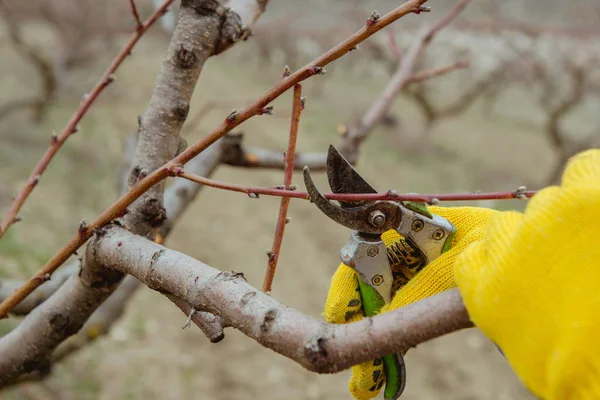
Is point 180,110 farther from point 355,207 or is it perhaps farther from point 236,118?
point 355,207

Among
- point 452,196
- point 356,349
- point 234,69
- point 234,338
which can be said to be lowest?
point 234,338

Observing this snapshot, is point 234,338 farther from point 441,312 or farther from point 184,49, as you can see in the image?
point 441,312

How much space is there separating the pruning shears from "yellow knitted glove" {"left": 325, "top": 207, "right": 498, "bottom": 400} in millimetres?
17

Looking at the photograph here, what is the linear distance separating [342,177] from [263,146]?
8.23 meters

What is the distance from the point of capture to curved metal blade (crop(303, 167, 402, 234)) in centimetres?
68

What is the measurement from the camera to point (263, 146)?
890 cm

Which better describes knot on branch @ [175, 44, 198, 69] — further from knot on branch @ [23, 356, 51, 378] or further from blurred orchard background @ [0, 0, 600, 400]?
knot on branch @ [23, 356, 51, 378]

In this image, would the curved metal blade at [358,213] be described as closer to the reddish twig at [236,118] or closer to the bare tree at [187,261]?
the bare tree at [187,261]

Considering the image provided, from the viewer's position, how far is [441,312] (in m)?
0.55

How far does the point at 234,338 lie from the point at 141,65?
37.1 feet

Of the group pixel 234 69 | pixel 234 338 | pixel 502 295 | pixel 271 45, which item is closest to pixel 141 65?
pixel 234 69

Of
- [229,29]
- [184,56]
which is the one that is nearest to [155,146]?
[184,56]

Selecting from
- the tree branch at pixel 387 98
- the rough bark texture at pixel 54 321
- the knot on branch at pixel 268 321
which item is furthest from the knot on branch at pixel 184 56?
the tree branch at pixel 387 98

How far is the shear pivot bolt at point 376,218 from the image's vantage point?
2.43 feet
